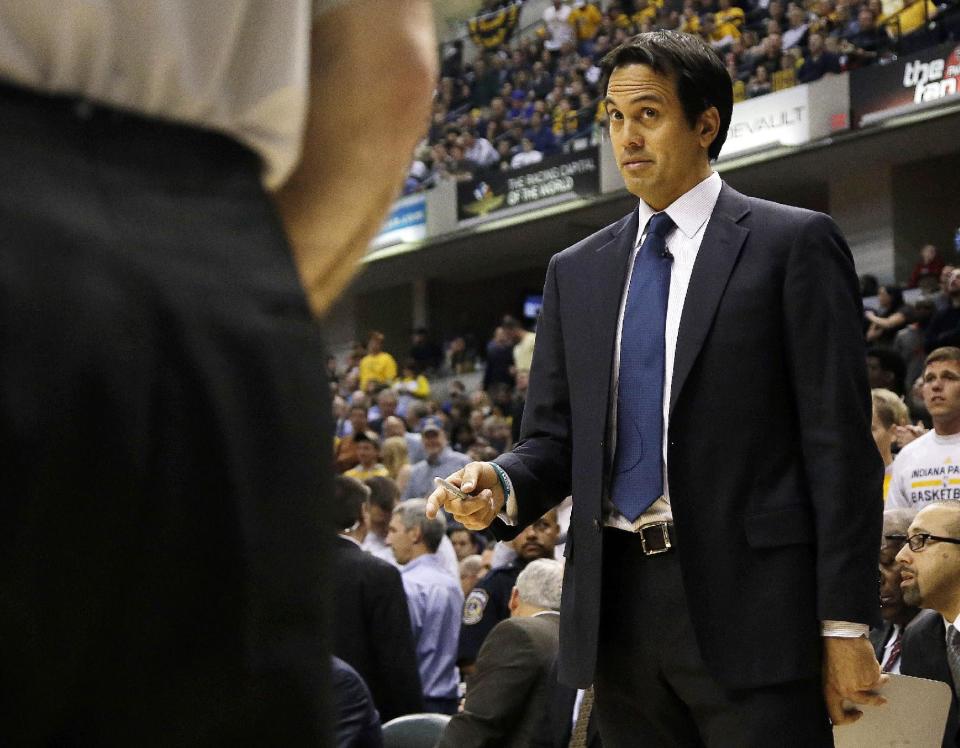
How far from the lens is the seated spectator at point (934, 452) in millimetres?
6059

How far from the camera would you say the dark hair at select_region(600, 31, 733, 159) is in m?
2.72

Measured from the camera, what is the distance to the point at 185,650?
31.9 inches

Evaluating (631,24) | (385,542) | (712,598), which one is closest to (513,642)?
(712,598)

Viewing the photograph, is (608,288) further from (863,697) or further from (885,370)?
(885,370)

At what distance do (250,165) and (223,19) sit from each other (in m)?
0.09

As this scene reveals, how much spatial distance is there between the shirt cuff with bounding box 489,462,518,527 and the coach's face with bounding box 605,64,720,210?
0.62 m

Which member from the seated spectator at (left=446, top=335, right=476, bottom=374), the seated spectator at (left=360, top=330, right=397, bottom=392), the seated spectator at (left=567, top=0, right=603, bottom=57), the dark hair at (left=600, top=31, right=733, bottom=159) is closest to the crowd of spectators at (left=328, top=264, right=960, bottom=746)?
the dark hair at (left=600, top=31, right=733, bottom=159)

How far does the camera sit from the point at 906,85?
53.7 feet

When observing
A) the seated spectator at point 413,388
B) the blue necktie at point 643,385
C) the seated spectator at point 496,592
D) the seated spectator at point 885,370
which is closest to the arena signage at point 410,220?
the seated spectator at point 413,388

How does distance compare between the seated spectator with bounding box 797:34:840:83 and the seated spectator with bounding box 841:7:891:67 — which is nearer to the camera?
the seated spectator with bounding box 841:7:891:67

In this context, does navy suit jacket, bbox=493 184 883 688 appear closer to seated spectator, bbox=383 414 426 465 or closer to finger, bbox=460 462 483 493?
finger, bbox=460 462 483 493

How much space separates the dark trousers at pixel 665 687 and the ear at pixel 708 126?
2.67ft

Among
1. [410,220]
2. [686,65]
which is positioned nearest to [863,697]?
[686,65]

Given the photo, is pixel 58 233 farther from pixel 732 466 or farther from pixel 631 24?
pixel 631 24
